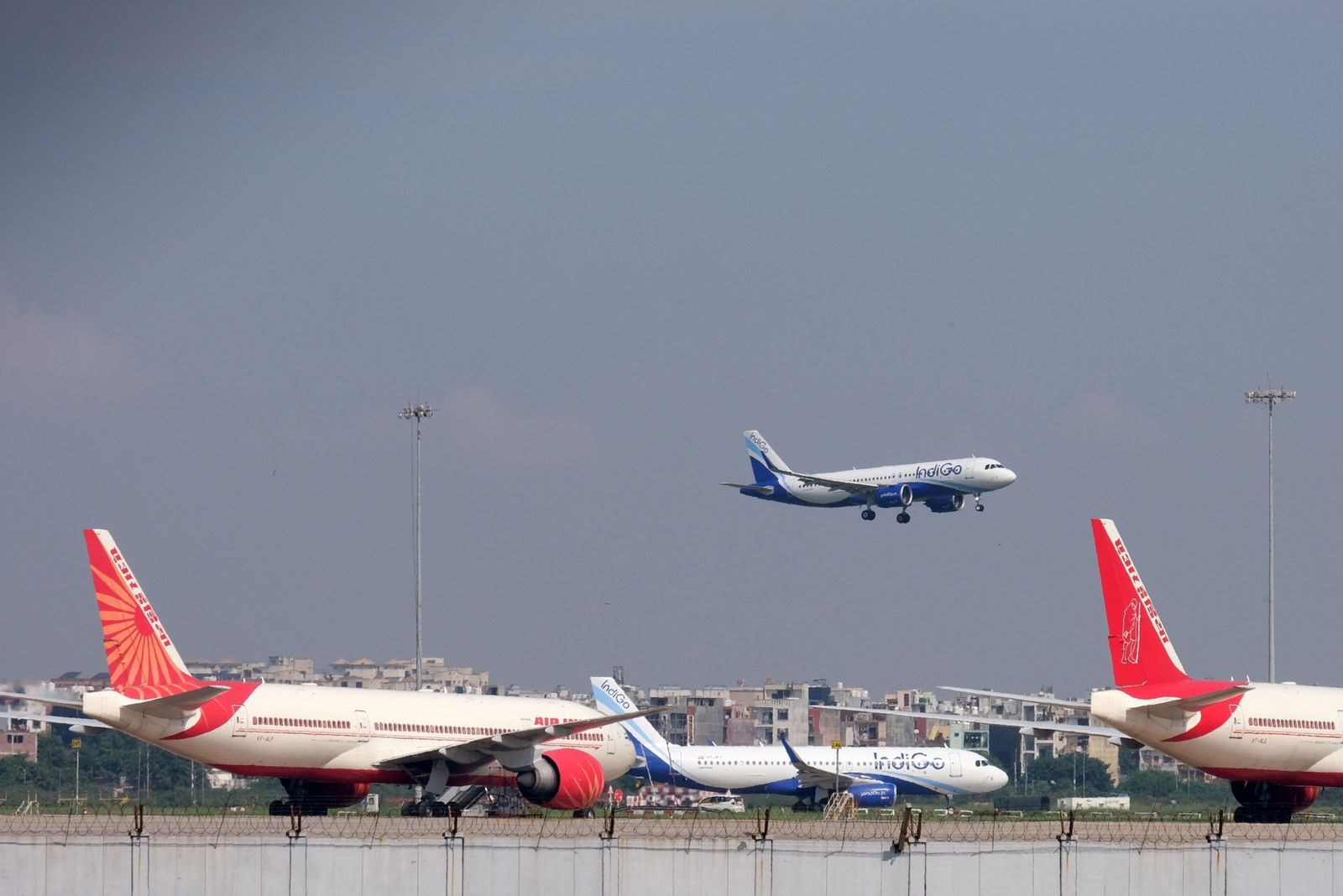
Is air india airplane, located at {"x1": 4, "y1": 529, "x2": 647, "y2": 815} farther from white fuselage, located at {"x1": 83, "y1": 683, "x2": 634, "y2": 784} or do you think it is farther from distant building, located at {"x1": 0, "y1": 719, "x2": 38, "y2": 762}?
distant building, located at {"x1": 0, "y1": 719, "x2": 38, "y2": 762}

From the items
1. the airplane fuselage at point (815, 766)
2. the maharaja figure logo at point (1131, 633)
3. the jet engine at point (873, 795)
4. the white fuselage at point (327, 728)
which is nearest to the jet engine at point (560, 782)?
the white fuselage at point (327, 728)

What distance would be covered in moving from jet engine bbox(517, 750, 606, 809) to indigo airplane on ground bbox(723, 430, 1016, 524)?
194ft

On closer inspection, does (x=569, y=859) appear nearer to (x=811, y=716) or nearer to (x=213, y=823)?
(x=213, y=823)

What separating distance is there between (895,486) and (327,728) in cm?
6508

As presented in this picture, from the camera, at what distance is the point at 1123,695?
172 ft

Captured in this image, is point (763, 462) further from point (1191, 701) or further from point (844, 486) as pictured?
point (1191, 701)

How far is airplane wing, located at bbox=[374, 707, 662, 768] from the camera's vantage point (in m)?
56.2

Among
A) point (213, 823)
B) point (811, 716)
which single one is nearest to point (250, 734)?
point (213, 823)

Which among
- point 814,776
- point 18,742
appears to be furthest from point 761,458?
point 18,742

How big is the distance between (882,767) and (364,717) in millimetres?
42324

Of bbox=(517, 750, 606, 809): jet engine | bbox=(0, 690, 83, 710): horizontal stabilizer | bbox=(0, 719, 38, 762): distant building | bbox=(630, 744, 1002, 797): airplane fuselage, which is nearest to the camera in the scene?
bbox=(0, 690, 83, 710): horizontal stabilizer

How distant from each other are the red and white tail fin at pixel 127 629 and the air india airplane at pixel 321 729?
0.10 feet

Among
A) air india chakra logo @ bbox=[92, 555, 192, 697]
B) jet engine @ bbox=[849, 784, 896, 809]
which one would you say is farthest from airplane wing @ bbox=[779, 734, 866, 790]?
air india chakra logo @ bbox=[92, 555, 192, 697]

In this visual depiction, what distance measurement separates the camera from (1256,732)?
54.2 m
